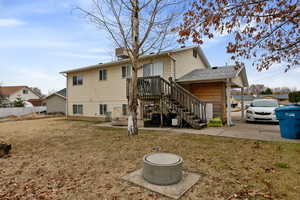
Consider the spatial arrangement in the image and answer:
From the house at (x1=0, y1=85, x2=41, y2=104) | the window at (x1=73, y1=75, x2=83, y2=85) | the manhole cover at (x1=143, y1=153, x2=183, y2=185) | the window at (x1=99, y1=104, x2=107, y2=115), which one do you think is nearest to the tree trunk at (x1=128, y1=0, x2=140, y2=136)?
the manhole cover at (x1=143, y1=153, x2=183, y2=185)

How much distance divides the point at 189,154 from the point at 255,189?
6.34 ft

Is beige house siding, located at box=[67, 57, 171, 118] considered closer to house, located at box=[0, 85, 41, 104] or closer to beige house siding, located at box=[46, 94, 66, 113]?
beige house siding, located at box=[46, 94, 66, 113]

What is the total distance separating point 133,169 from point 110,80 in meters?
10.0

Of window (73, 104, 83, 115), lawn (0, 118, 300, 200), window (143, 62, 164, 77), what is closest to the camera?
lawn (0, 118, 300, 200)

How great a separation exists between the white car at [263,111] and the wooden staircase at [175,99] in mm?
3454

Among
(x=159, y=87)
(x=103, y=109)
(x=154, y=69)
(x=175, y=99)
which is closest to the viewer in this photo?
(x=159, y=87)

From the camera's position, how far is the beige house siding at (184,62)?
10.6 m

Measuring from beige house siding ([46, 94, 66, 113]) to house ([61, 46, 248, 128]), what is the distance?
5861 mm

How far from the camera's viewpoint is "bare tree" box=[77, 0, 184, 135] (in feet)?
21.3

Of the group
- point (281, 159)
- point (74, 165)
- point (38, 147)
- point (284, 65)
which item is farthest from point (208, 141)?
point (38, 147)

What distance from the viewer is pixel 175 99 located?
887 cm

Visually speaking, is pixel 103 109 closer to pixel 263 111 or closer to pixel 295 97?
pixel 263 111

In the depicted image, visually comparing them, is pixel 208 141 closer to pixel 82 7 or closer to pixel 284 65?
pixel 284 65

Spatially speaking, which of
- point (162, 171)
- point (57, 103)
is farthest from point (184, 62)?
point (57, 103)
